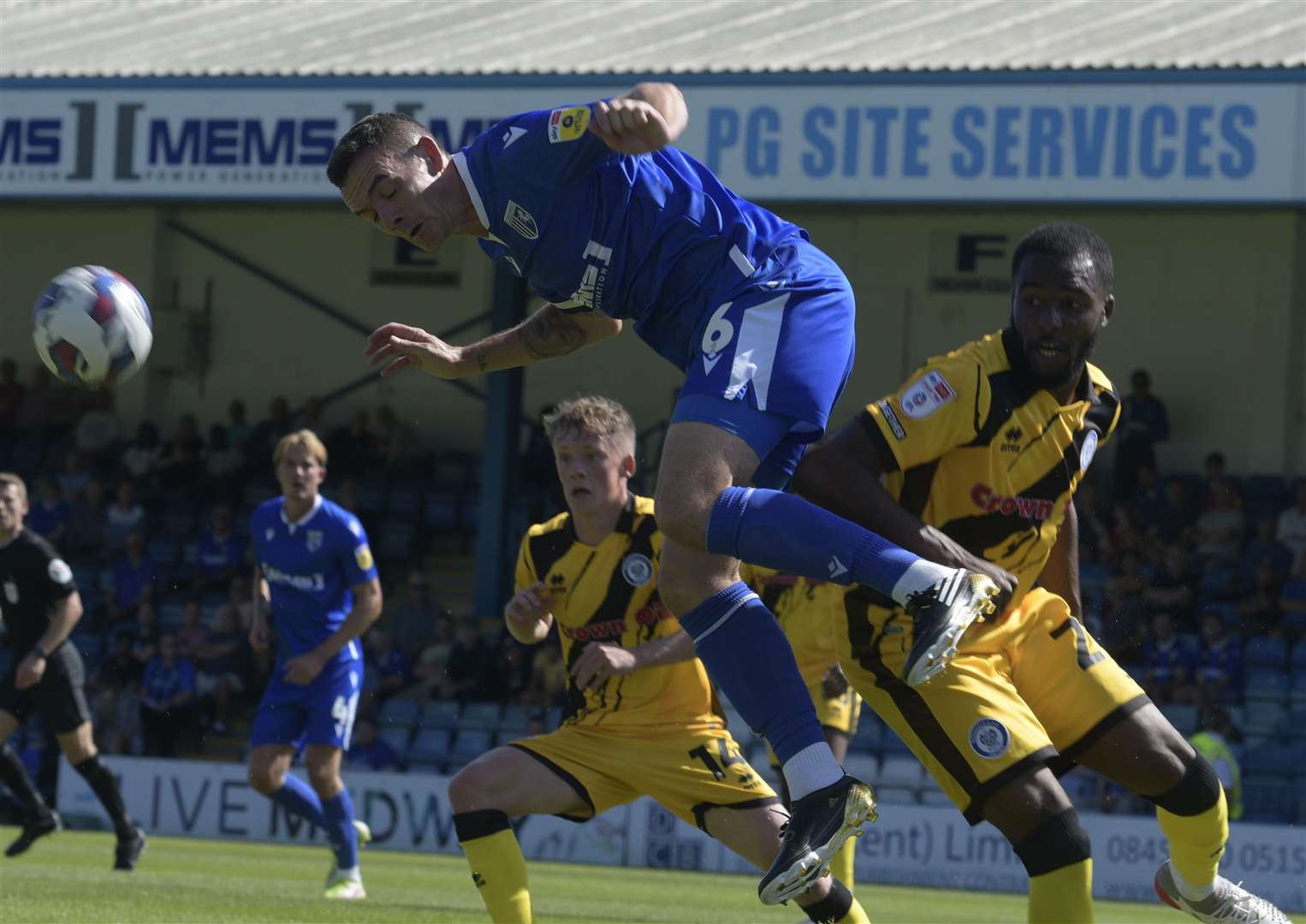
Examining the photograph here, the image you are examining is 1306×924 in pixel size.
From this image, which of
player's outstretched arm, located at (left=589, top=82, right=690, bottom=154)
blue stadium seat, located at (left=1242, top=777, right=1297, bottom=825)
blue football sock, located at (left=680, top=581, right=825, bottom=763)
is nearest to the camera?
player's outstretched arm, located at (left=589, top=82, right=690, bottom=154)

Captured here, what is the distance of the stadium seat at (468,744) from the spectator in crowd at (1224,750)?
19.8 feet

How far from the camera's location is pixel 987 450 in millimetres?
5387

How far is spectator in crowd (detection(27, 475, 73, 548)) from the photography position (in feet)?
69.2

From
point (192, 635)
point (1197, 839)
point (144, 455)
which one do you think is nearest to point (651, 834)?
point (192, 635)

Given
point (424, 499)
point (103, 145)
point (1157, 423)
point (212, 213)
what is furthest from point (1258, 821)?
point (212, 213)

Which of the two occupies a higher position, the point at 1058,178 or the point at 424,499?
the point at 1058,178

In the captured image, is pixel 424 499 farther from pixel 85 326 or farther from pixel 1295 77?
pixel 85 326

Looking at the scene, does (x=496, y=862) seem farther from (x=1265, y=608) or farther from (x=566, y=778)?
(x=1265, y=608)

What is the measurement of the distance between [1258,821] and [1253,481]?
5.07m

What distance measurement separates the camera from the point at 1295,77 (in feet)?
53.0

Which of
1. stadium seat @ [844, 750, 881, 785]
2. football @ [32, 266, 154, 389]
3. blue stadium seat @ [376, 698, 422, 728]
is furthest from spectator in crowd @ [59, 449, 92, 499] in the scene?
football @ [32, 266, 154, 389]

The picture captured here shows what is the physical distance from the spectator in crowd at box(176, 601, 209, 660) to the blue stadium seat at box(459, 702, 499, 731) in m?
3.14

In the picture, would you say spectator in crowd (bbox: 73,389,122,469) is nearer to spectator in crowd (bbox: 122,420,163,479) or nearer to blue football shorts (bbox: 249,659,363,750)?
spectator in crowd (bbox: 122,420,163,479)

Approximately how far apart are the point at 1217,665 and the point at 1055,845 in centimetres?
1104
